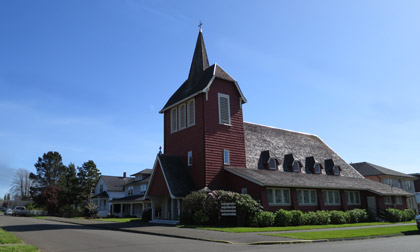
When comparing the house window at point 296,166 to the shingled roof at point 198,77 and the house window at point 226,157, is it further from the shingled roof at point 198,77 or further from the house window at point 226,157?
the shingled roof at point 198,77

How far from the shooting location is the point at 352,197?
35.7m

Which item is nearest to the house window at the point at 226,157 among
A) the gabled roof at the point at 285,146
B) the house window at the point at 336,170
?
the gabled roof at the point at 285,146

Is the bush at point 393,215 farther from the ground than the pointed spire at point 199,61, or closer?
closer

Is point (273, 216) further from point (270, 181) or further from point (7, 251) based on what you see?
point (7, 251)

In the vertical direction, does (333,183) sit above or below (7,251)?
above

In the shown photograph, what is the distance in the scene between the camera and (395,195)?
3688cm

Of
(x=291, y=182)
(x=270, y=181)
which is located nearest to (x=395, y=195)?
(x=291, y=182)

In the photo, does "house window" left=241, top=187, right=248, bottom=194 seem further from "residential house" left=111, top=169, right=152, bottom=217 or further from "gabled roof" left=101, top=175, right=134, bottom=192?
"gabled roof" left=101, top=175, right=134, bottom=192

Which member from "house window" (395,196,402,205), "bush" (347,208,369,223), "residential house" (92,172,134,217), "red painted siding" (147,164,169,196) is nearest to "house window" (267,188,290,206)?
"bush" (347,208,369,223)

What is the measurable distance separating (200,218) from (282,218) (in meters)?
6.43

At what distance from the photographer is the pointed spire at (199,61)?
35.3 m

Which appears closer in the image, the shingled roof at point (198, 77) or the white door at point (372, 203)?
the shingled roof at point (198, 77)

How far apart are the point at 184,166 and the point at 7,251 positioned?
809 inches

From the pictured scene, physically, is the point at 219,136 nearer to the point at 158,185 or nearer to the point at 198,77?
the point at 158,185
